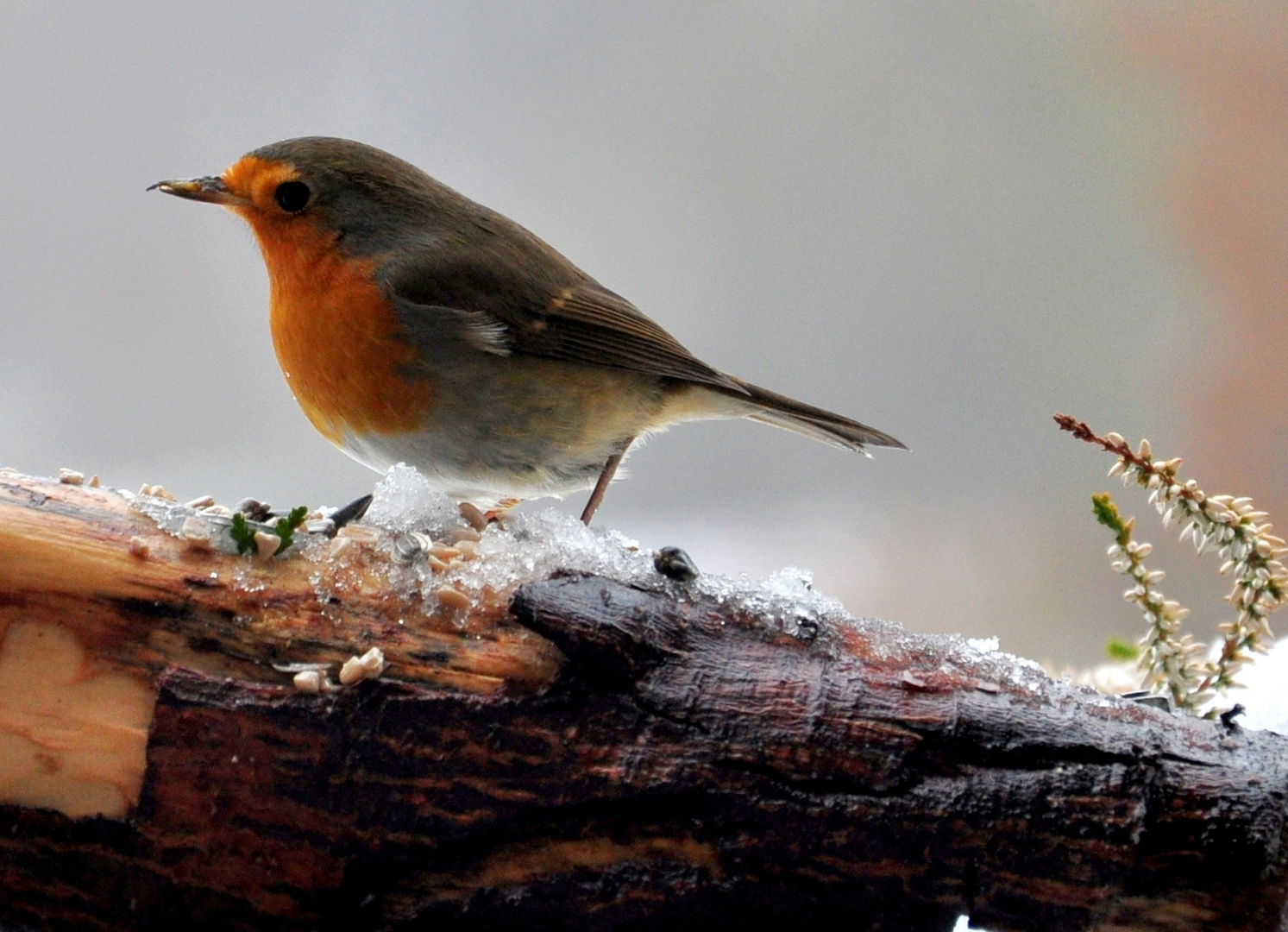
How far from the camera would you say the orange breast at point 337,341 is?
1937 millimetres

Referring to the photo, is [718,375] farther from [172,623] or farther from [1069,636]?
[1069,636]

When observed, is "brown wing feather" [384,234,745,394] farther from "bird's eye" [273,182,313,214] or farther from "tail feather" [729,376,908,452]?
"bird's eye" [273,182,313,214]

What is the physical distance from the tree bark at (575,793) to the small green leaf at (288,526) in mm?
165

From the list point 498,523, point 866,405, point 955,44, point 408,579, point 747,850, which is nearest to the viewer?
point 747,850

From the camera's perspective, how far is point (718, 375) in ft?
7.38

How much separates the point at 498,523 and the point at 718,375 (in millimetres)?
661

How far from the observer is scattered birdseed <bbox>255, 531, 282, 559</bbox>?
1465 millimetres

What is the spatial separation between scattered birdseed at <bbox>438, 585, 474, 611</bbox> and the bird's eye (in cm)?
93

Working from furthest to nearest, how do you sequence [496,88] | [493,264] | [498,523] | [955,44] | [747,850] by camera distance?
[955,44] → [496,88] → [493,264] → [498,523] → [747,850]

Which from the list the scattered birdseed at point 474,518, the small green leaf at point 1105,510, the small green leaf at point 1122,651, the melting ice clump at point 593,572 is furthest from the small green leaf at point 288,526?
the small green leaf at point 1122,651

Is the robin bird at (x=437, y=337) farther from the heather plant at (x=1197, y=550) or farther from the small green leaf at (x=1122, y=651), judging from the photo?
the small green leaf at (x=1122, y=651)

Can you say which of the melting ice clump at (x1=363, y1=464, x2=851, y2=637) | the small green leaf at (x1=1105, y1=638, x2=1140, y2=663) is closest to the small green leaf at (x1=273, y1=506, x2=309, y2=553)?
the melting ice clump at (x1=363, y1=464, x2=851, y2=637)

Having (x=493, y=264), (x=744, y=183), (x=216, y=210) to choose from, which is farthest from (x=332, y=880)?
(x=744, y=183)

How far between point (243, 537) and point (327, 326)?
0.59 m
